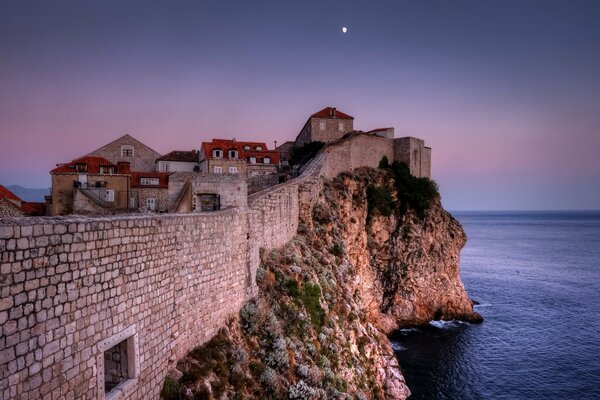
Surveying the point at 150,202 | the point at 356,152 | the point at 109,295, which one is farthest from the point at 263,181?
the point at 109,295

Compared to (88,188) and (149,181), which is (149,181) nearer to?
(149,181)

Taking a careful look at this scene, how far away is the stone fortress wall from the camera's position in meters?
5.39

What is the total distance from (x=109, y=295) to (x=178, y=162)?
122 feet

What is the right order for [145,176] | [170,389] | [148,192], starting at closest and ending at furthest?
[170,389], [148,192], [145,176]

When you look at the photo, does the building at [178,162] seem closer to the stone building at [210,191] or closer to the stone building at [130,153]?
the stone building at [130,153]

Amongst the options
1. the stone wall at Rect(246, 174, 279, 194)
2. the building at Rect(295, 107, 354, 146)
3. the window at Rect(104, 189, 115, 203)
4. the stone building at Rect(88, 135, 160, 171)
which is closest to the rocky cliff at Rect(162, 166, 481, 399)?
the stone wall at Rect(246, 174, 279, 194)

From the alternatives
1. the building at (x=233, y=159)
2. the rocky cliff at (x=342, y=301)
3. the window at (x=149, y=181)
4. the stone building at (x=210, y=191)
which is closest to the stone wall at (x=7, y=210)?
the window at (x=149, y=181)

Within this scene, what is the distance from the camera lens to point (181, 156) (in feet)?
143

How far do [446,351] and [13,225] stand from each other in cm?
3645

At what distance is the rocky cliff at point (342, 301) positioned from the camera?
1158 centimetres

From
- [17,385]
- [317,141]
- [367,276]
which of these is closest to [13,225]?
[17,385]

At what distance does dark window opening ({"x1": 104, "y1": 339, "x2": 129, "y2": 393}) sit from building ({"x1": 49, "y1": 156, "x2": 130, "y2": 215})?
903 inches

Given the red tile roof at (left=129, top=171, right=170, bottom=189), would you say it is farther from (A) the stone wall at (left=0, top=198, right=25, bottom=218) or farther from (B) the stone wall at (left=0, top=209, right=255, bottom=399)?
(B) the stone wall at (left=0, top=209, right=255, bottom=399)

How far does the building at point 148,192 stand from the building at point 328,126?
65.6 feet
